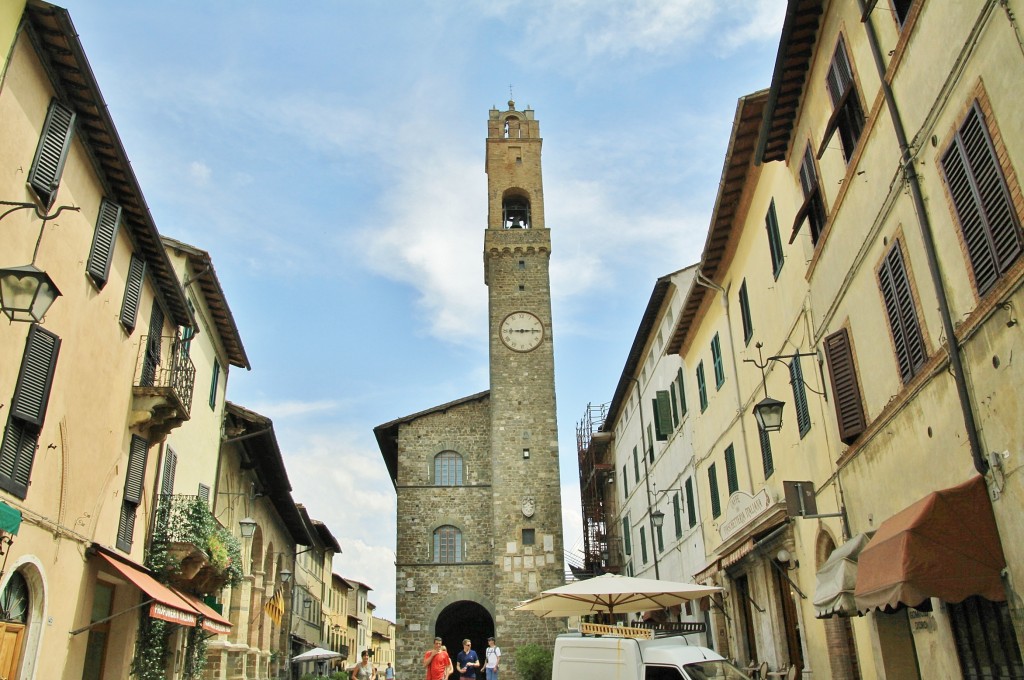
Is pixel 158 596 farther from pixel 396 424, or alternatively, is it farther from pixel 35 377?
pixel 396 424

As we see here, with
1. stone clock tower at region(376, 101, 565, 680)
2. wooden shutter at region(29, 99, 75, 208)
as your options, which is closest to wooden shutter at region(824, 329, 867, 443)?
wooden shutter at region(29, 99, 75, 208)

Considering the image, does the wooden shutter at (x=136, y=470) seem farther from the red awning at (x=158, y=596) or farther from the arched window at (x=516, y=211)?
the arched window at (x=516, y=211)

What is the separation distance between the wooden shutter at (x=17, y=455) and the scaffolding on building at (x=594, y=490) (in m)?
26.7

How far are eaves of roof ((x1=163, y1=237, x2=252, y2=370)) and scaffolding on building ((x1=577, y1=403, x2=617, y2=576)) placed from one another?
713 inches

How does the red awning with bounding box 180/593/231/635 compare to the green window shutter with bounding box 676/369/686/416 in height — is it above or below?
below

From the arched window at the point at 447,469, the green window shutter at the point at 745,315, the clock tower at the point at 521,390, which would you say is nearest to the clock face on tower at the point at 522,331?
the clock tower at the point at 521,390

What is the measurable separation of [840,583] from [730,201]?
8.38m

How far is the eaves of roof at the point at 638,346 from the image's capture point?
2330 cm

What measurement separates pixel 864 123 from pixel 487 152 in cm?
3252

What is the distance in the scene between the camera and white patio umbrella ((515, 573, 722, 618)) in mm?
12584

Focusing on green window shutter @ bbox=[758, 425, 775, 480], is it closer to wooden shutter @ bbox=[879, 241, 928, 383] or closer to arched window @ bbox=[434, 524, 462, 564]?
wooden shutter @ bbox=[879, 241, 928, 383]

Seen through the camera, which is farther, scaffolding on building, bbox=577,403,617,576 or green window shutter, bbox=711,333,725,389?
scaffolding on building, bbox=577,403,617,576

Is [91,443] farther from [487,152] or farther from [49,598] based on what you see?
[487,152]

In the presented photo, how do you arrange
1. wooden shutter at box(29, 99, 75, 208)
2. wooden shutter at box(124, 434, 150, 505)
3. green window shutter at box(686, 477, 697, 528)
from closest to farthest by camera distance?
wooden shutter at box(29, 99, 75, 208)
wooden shutter at box(124, 434, 150, 505)
green window shutter at box(686, 477, 697, 528)
